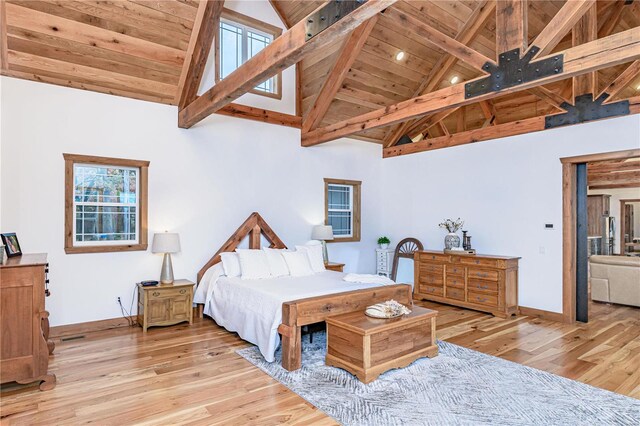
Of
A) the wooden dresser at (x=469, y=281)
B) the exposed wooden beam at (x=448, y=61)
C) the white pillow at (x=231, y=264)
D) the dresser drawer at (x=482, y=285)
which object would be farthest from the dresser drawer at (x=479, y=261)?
the white pillow at (x=231, y=264)

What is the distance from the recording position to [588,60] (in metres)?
3.14

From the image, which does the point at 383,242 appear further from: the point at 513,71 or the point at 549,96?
the point at 513,71

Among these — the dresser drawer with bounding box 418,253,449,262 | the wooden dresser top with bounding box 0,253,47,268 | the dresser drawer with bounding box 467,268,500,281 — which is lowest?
the dresser drawer with bounding box 467,268,500,281

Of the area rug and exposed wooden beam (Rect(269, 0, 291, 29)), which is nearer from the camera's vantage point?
the area rug

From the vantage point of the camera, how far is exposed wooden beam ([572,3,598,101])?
4.97 metres

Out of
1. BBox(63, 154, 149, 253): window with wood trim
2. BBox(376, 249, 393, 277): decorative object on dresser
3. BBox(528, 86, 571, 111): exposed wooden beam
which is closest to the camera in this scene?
BBox(63, 154, 149, 253): window with wood trim

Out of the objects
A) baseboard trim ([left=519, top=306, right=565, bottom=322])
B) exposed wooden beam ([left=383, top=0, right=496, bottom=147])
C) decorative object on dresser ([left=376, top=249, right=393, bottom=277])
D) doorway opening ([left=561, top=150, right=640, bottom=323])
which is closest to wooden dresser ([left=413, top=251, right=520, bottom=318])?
baseboard trim ([left=519, top=306, right=565, bottom=322])

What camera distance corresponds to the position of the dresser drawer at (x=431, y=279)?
20.9 ft

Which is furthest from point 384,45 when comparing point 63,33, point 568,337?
point 568,337

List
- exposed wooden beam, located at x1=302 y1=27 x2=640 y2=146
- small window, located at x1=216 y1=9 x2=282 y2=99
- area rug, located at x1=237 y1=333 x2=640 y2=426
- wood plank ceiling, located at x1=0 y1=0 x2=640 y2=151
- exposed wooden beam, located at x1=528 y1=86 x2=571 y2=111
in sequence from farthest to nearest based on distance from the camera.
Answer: small window, located at x1=216 y1=9 x2=282 y2=99 → exposed wooden beam, located at x1=528 y1=86 x2=571 y2=111 → wood plank ceiling, located at x1=0 y1=0 x2=640 y2=151 → exposed wooden beam, located at x1=302 y1=27 x2=640 y2=146 → area rug, located at x1=237 y1=333 x2=640 y2=426

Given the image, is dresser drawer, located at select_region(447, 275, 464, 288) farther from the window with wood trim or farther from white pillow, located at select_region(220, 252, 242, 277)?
the window with wood trim

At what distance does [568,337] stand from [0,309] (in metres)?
5.87

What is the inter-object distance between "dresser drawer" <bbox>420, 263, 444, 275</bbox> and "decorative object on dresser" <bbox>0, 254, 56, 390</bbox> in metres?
5.38

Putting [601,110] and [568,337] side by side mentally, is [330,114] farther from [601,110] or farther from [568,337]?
[568,337]
